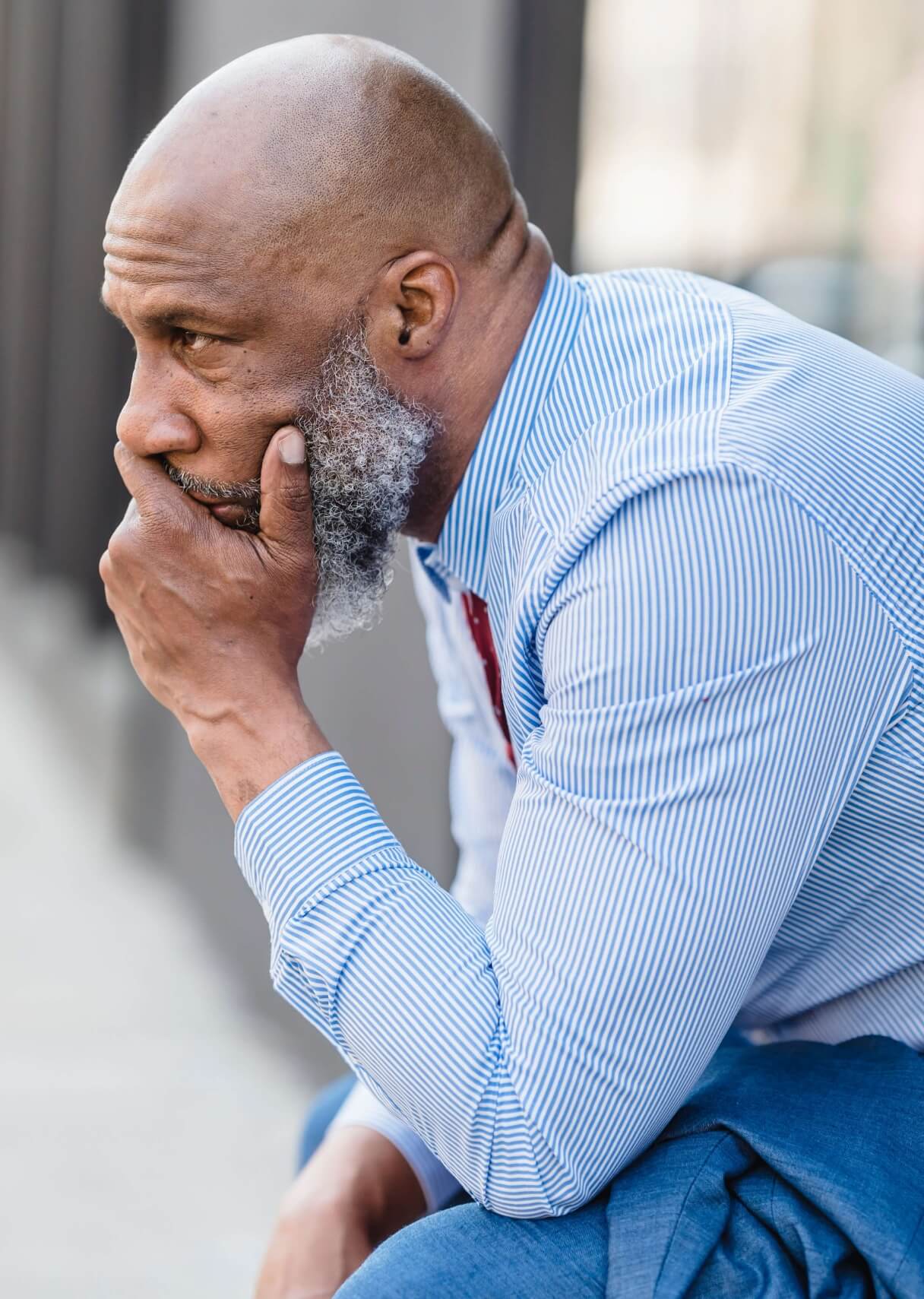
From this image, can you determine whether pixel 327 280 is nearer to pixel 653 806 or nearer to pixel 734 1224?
pixel 653 806

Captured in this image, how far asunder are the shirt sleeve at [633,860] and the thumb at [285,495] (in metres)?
0.42

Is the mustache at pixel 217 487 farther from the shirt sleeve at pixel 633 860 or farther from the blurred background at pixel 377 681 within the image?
the blurred background at pixel 377 681

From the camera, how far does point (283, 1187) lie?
371cm

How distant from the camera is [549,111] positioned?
11.7 feet

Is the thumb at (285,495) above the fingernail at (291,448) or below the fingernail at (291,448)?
below

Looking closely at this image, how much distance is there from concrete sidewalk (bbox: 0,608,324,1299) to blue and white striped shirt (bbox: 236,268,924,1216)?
1.91 metres

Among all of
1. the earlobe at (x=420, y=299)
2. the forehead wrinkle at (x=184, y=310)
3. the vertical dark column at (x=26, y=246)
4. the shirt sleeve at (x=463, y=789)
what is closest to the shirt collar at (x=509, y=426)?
the earlobe at (x=420, y=299)

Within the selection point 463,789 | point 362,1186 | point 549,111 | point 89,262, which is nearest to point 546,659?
point 463,789

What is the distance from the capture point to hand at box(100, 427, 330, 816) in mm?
1862

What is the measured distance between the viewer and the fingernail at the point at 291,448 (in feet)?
6.45

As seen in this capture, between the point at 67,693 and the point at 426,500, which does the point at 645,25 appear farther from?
the point at 67,693

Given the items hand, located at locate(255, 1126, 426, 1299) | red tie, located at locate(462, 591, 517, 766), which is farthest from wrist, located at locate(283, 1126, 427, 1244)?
red tie, located at locate(462, 591, 517, 766)

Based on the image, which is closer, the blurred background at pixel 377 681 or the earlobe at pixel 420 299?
the earlobe at pixel 420 299

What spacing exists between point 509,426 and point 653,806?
60cm
